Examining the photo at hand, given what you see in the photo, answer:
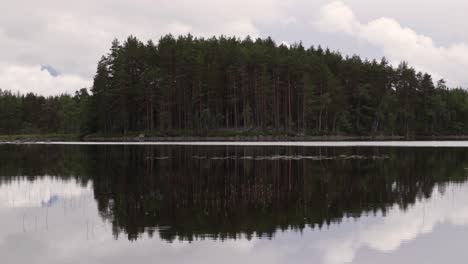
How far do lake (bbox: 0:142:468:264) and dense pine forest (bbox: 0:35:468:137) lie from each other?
8157 centimetres

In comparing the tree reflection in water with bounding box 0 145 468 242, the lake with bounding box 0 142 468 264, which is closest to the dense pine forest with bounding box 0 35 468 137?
the tree reflection in water with bounding box 0 145 468 242

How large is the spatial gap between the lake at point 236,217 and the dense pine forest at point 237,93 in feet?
268

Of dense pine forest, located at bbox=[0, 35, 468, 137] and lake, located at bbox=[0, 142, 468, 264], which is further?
dense pine forest, located at bbox=[0, 35, 468, 137]

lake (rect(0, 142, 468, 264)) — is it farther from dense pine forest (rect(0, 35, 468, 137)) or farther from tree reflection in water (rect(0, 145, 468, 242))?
dense pine forest (rect(0, 35, 468, 137))

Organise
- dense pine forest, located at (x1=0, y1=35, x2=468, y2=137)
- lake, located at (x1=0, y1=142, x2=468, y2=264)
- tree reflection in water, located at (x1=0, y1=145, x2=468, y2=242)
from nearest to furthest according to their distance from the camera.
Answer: lake, located at (x1=0, y1=142, x2=468, y2=264)
tree reflection in water, located at (x1=0, y1=145, x2=468, y2=242)
dense pine forest, located at (x1=0, y1=35, x2=468, y2=137)

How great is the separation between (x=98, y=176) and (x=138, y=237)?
19.5 meters

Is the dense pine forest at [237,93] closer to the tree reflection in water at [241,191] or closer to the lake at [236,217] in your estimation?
the tree reflection in water at [241,191]

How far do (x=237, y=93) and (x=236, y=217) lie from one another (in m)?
102

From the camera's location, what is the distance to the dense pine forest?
118688 mm

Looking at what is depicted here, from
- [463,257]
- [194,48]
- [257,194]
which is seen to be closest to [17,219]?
[257,194]

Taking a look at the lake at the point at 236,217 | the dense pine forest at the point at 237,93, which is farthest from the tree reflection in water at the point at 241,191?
the dense pine forest at the point at 237,93

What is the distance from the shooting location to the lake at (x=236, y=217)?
15.0m

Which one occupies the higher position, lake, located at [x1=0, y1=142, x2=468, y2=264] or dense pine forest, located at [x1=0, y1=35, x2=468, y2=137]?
dense pine forest, located at [x1=0, y1=35, x2=468, y2=137]

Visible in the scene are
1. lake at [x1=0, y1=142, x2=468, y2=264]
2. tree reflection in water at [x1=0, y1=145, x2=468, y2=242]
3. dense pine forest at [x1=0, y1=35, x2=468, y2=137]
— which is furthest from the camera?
dense pine forest at [x1=0, y1=35, x2=468, y2=137]
